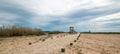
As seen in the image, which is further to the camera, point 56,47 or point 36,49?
point 56,47

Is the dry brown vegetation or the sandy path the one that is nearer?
the sandy path

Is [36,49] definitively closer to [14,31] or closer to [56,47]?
[56,47]

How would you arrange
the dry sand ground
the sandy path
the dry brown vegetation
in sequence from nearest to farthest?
the sandy path, the dry sand ground, the dry brown vegetation

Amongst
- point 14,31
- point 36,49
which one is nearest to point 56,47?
point 36,49

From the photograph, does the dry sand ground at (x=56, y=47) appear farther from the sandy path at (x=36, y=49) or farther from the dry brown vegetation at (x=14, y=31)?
the dry brown vegetation at (x=14, y=31)

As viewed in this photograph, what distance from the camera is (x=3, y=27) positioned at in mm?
19297

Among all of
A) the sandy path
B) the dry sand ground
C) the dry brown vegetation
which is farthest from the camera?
the dry brown vegetation

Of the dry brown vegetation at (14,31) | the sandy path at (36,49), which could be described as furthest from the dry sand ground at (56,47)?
the dry brown vegetation at (14,31)

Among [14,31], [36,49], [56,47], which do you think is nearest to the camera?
[36,49]

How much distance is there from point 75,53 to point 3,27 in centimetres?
1492

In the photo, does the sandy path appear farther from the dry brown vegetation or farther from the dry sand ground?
the dry brown vegetation

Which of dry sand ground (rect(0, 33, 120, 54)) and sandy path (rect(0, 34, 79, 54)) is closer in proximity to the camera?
sandy path (rect(0, 34, 79, 54))

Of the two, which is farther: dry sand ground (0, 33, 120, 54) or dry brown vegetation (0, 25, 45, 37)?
dry brown vegetation (0, 25, 45, 37)

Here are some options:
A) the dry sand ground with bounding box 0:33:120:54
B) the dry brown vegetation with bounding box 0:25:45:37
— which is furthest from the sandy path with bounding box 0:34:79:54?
the dry brown vegetation with bounding box 0:25:45:37
